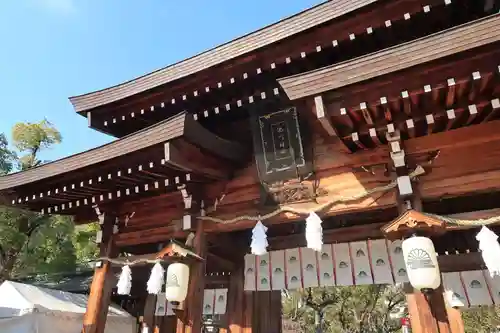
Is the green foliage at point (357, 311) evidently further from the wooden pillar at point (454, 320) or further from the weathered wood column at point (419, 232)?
the weathered wood column at point (419, 232)

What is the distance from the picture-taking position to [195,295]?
527 centimetres

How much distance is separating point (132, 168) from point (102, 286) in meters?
2.56

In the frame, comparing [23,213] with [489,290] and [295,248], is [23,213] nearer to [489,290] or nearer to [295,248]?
[295,248]

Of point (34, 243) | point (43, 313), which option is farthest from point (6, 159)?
point (43, 313)

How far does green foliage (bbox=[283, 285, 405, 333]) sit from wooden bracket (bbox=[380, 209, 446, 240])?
2007cm

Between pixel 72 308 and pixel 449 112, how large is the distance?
8.56m

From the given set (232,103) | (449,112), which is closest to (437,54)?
(449,112)

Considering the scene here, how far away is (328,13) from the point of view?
15.4 ft

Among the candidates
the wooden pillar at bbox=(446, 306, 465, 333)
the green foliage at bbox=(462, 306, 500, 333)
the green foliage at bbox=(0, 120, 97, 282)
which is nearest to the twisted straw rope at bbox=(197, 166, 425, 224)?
the wooden pillar at bbox=(446, 306, 465, 333)

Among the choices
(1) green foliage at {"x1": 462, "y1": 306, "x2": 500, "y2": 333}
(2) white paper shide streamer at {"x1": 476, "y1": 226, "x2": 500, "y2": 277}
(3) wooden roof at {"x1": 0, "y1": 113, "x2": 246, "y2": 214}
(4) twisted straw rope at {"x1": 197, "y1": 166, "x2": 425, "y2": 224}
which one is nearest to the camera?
(2) white paper shide streamer at {"x1": 476, "y1": 226, "x2": 500, "y2": 277}

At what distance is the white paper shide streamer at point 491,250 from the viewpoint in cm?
363

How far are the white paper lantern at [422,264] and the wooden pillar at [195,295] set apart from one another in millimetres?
2986

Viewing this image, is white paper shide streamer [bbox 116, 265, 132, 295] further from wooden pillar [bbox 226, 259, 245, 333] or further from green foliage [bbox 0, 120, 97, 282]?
green foliage [bbox 0, 120, 97, 282]

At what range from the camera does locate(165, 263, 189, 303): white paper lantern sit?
16.6 feet
